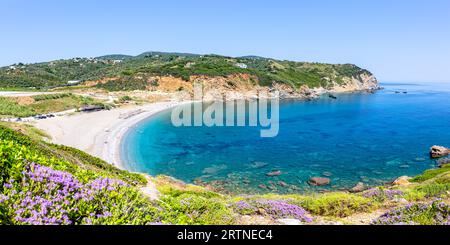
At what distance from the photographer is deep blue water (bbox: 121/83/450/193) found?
31875mm

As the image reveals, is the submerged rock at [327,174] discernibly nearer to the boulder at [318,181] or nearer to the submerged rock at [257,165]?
the boulder at [318,181]

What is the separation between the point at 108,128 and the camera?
2106 inches

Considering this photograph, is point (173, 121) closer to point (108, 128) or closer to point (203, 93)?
point (108, 128)

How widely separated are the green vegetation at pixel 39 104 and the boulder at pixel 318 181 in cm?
5413

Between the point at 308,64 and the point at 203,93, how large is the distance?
10468 centimetres

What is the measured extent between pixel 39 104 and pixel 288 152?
185ft

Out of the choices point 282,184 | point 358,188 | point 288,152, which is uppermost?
point 288,152

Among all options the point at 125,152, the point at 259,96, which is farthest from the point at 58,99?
the point at 259,96

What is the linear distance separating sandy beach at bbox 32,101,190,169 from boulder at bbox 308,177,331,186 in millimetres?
20088

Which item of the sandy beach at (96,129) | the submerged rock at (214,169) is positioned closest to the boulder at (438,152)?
the submerged rock at (214,169)

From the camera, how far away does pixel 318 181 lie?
29656mm

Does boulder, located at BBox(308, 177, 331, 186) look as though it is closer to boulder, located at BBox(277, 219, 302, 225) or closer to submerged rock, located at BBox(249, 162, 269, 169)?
submerged rock, located at BBox(249, 162, 269, 169)

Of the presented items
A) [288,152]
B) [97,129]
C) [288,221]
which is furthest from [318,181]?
[97,129]

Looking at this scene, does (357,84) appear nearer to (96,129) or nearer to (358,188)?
(96,129)
